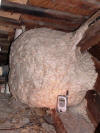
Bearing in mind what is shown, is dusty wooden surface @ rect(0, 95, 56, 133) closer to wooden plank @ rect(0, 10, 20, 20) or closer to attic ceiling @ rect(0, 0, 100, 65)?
attic ceiling @ rect(0, 0, 100, 65)

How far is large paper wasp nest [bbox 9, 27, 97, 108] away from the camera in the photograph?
1.92 m

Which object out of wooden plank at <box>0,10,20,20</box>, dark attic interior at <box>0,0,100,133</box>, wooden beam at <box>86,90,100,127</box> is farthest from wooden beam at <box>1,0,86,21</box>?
wooden beam at <box>86,90,100,127</box>

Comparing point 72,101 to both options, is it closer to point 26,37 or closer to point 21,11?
point 26,37

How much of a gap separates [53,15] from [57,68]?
55 centimetres

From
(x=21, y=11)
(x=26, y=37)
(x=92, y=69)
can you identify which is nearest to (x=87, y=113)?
(x=92, y=69)

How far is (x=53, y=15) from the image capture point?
2008 millimetres

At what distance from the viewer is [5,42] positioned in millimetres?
2871

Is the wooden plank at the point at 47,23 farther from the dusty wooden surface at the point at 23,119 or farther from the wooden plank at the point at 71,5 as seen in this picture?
the dusty wooden surface at the point at 23,119

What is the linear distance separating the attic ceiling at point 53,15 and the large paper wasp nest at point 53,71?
154 millimetres

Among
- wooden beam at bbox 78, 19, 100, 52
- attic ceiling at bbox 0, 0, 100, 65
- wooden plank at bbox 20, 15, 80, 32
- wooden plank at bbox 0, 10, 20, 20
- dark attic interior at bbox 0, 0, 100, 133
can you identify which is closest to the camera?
wooden beam at bbox 78, 19, 100, 52

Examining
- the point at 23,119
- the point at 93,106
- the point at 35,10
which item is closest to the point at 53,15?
the point at 35,10

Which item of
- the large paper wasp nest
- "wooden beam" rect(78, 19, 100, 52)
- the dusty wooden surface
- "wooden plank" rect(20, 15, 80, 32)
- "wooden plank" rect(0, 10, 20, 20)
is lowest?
the dusty wooden surface

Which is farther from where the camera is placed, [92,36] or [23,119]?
[23,119]

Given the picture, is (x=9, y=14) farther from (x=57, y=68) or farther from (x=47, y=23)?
(x=57, y=68)
